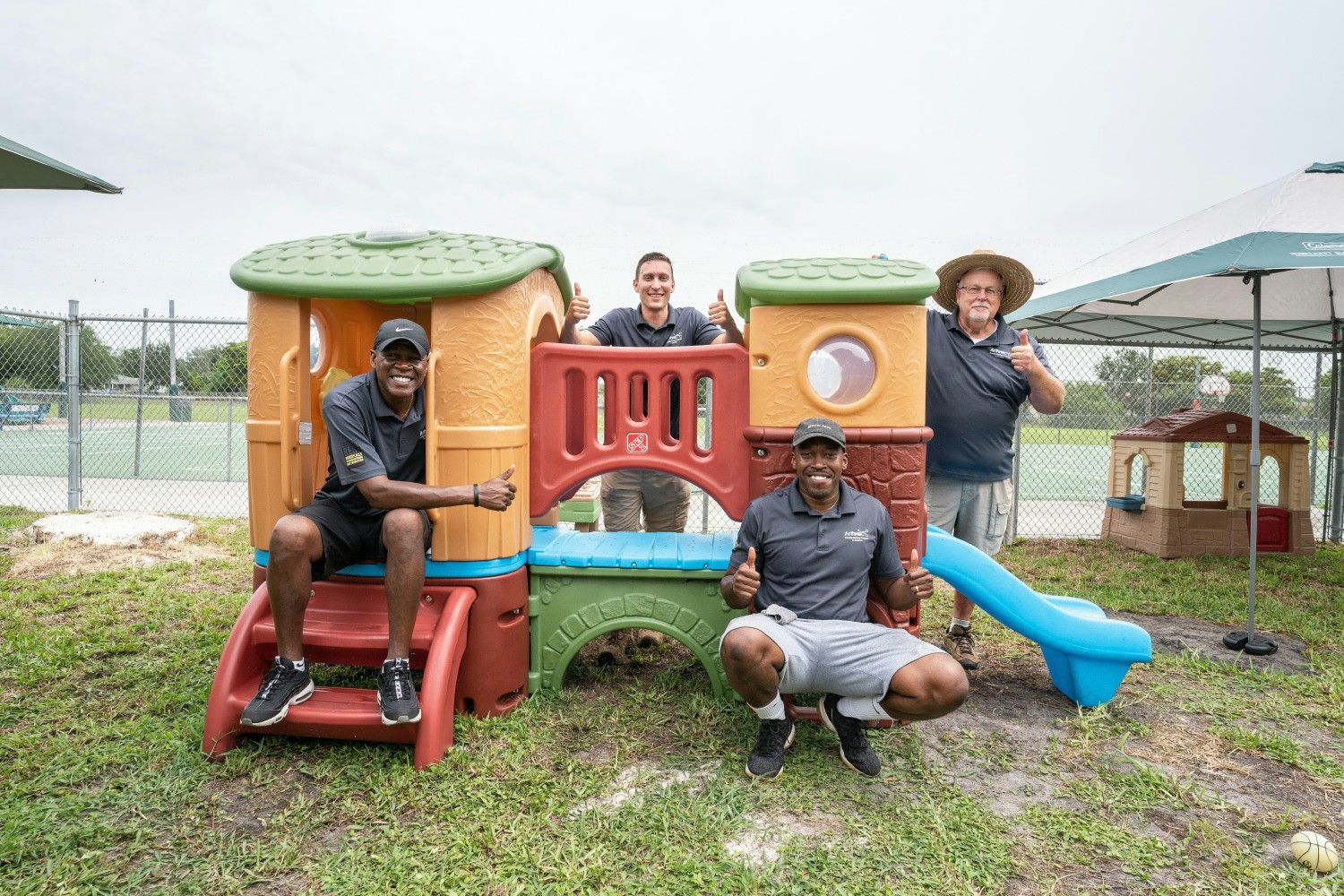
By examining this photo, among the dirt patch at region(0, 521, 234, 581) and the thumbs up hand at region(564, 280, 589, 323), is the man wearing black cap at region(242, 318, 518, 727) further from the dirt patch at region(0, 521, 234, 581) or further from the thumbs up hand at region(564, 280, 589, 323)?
the dirt patch at region(0, 521, 234, 581)

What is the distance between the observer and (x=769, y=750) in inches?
112

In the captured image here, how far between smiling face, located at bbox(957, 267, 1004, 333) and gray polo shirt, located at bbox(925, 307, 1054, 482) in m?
0.07

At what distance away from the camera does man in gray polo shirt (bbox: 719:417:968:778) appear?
8.92 ft

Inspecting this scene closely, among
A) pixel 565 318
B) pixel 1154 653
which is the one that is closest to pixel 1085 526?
pixel 1154 653

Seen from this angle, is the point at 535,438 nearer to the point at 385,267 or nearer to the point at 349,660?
the point at 385,267

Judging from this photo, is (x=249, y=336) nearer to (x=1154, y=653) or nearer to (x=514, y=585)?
(x=514, y=585)

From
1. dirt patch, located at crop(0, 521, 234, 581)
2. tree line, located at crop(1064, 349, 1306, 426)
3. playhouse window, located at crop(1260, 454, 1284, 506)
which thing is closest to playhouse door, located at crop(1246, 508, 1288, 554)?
playhouse window, located at crop(1260, 454, 1284, 506)

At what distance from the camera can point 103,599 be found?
16.1ft

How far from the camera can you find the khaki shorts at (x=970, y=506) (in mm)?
3969

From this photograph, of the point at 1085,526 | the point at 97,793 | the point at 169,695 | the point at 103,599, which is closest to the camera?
the point at 97,793

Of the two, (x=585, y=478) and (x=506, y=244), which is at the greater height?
(x=506, y=244)

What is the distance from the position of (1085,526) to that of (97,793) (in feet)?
33.1

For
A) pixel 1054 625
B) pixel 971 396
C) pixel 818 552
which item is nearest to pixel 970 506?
pixel 971 396

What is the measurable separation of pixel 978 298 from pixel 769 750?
2420 millimetres
